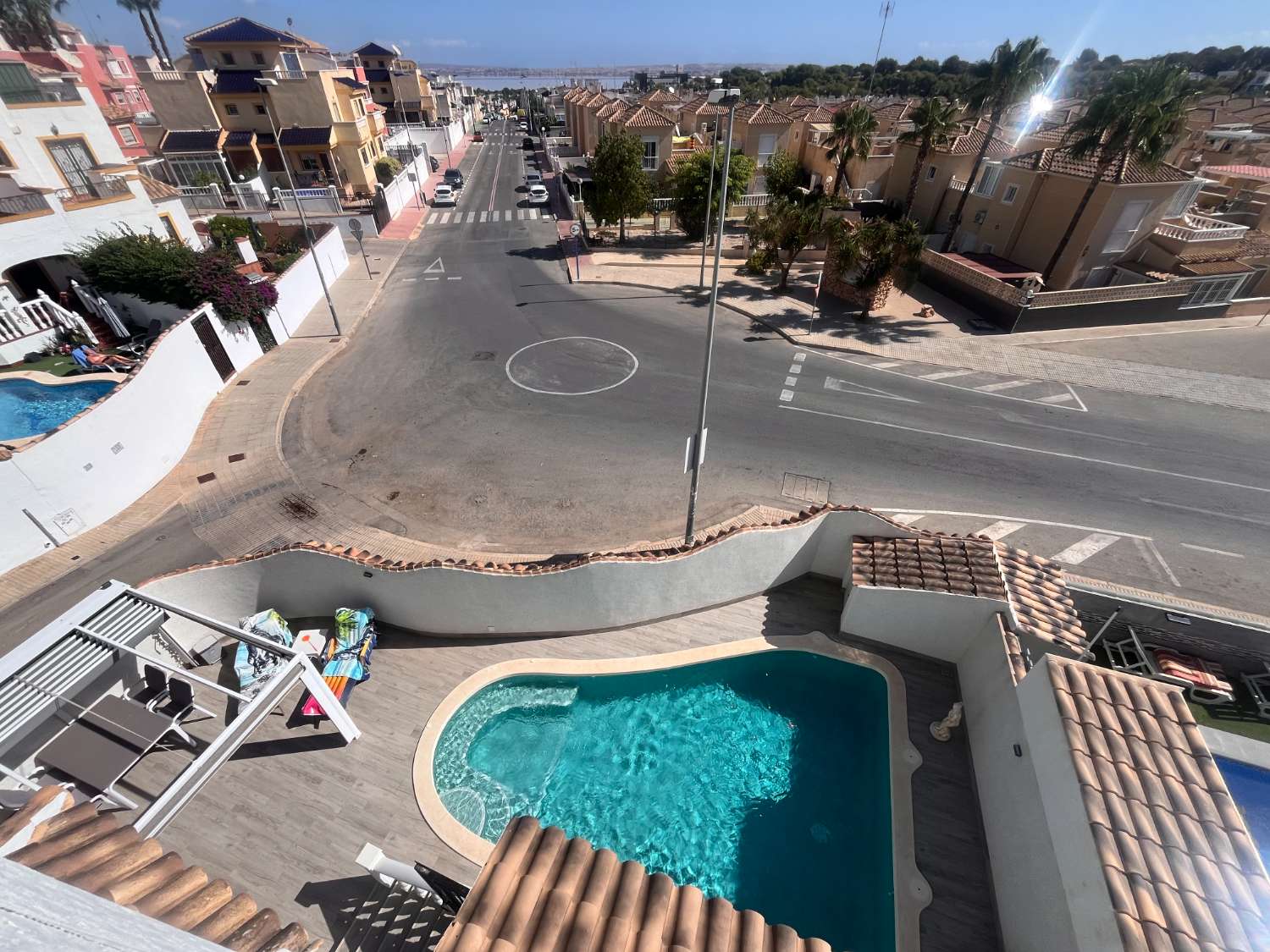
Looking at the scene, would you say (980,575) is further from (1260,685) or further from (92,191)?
(92,191)

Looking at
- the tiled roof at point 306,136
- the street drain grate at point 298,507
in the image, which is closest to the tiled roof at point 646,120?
the tiled roof at point 306,136

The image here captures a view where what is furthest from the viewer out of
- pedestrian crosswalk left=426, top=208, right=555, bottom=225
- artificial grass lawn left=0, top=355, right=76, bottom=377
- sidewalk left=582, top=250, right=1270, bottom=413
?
pedestrian crosswalk left=426, top=208, right=555, bottom=225

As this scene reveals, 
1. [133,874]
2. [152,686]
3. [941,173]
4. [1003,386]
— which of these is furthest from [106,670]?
[941,173]

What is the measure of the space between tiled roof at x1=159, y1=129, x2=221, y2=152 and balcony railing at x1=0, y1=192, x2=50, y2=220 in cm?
2762

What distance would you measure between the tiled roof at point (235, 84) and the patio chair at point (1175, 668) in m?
65.9

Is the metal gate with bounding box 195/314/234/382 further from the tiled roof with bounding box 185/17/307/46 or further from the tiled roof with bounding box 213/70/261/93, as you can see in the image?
the tiled roof with bounding box 185/17/307/46

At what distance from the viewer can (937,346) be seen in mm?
25500

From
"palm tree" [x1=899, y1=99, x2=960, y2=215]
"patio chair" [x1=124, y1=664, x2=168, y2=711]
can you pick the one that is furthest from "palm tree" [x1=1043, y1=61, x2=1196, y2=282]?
"patio chair" [x1=124, y1=664, x2=168, y2=711]

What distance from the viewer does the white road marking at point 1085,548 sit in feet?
48.3

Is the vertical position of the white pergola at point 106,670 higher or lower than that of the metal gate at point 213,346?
higher

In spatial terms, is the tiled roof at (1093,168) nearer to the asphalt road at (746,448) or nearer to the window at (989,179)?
the window at (989,179)

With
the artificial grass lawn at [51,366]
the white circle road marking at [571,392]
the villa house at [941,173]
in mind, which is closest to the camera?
the artificial grass lawn at [51,366]

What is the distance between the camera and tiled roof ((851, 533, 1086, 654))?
34.7ft

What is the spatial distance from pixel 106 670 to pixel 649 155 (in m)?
47.9
